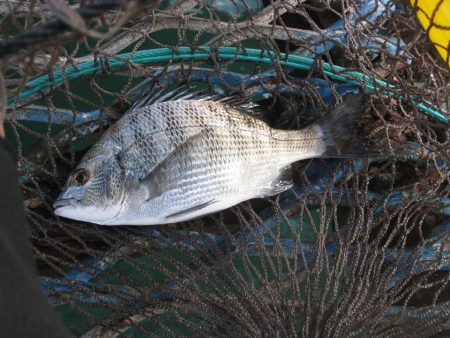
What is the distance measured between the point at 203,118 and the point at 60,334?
1558mm

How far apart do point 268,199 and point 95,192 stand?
3.38 ft

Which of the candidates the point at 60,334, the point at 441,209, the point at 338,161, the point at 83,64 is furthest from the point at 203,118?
the point at 441,209

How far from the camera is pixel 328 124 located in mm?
2719

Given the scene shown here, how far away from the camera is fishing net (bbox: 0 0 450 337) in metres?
2.51

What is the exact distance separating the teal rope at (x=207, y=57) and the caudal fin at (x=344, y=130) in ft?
0.50

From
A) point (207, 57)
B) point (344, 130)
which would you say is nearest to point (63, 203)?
point (207, 57)

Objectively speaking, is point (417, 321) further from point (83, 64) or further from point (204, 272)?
point (83, 64)

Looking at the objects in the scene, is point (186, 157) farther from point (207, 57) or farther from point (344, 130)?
point (344, 130)

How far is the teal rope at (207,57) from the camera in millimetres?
2516

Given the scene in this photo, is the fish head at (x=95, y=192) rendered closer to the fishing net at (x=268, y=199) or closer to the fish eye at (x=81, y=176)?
the fish eye at (x=81, y=176)

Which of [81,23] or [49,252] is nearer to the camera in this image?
[81,23]

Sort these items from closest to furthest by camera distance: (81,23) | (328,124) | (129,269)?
(81,23), (328,124), (129,269)

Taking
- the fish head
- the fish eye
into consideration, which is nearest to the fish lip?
the fish head

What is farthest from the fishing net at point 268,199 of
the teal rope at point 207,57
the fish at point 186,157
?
the fish at point 186,157
